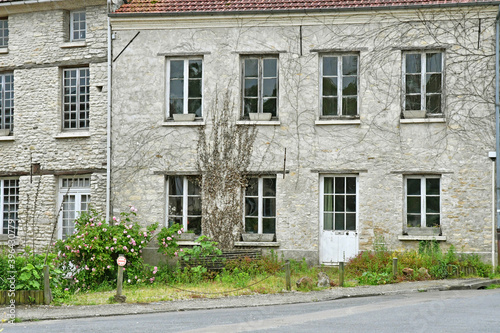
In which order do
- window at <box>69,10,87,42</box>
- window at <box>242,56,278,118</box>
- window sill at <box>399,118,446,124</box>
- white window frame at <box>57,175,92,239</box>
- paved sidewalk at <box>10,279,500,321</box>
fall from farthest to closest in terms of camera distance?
window at <box>69,10,87,42</box> < white window frame at <box>57,175,92,239</box> < window at <box>242,56,278,118</box> < window sill at <box>399,118,446,124</box> < paved sidewalk at <box>10,279,500,321</box>

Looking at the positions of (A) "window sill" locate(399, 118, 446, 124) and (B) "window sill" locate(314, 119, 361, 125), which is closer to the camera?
(A) "window sill" locate(399, 118, 446, 124)

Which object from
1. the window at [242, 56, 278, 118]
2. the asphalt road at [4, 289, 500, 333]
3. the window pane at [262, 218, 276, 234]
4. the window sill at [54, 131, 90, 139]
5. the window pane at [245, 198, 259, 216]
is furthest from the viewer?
the window sill at [54, 131, 90, 139]

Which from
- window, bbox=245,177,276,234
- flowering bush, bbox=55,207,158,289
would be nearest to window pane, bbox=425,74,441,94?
window, bbox=245,177,276,234

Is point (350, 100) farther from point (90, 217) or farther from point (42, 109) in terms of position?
point (42, 109)

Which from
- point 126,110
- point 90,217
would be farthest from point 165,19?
point 90,217

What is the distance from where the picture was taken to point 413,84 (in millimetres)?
18141

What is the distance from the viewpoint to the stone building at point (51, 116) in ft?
63.4

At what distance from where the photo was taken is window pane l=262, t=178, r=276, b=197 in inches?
732

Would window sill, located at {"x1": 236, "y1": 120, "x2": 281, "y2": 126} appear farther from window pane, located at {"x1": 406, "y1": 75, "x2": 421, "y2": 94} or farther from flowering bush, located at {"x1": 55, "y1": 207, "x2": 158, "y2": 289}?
flowering bush, located at {"x1": 55, "y1": 207, "x2": 158, "y2": 289}

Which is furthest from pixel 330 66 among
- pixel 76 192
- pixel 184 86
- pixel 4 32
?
pixel 4 32

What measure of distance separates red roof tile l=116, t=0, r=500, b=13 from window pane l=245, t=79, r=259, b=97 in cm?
189

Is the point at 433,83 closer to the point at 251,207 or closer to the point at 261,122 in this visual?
the point at 261,122

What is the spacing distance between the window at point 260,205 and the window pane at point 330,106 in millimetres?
2241

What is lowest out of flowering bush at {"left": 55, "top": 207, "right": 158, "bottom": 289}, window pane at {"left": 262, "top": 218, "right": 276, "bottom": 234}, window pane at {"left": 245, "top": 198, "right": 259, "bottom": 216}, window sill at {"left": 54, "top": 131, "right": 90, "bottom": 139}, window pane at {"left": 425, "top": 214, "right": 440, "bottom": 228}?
flowering bush at {"left": 55, "top": 207, "right": 158, "bottom": 289}
